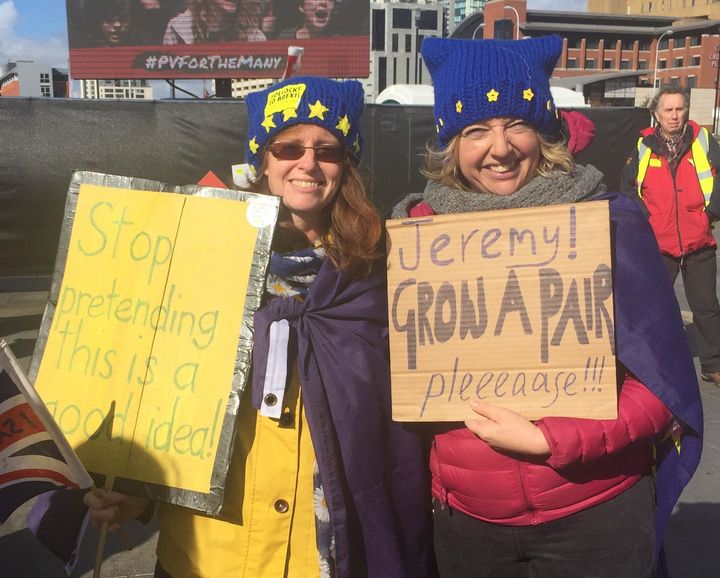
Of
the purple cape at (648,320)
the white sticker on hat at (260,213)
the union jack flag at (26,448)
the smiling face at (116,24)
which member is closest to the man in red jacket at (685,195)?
the purple cape at (648,320)

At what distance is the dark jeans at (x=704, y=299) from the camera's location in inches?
225

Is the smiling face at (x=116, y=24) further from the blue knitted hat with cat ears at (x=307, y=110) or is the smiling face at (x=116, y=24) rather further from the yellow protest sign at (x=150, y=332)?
the yellow protest sign at (x=150, y=332)

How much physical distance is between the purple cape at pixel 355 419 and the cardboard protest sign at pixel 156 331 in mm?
106

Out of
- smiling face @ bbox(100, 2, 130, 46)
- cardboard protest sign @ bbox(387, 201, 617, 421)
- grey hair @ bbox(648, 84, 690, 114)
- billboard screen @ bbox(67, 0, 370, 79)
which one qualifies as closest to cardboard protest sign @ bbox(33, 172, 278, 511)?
cardboard protest sign @ bbox(387, 201, 617, 421)

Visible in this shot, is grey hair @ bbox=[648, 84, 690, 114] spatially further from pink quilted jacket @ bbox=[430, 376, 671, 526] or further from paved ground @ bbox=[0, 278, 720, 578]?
pink quilted jacket @ bbox=[430, 376, 671, 526]

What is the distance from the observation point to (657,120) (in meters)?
5.68

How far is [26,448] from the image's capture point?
1663 mm

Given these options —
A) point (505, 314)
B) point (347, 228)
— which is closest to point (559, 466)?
point (505, 314)

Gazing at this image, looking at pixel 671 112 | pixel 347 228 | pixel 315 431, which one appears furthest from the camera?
pixel 671 112

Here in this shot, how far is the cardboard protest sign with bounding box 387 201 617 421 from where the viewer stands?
5.59 ft

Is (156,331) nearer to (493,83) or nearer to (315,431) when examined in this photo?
(315,431)

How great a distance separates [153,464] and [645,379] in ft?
3.60

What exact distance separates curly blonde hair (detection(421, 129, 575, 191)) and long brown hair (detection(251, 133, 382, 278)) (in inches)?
7.5

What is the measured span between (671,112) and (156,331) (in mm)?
4710
